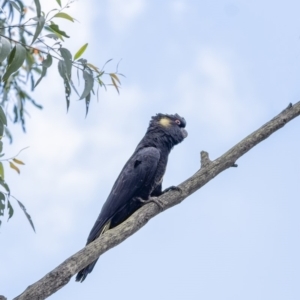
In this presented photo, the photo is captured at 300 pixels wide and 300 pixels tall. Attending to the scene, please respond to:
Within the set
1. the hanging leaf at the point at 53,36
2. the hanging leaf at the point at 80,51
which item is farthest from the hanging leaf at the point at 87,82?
the hanging leaf at the point at 53,36

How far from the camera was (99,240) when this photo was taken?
10.5 feet

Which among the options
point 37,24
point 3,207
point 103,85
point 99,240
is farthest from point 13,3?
point 99,240

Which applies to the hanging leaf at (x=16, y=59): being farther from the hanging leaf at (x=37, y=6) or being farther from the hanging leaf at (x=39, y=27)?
the hanging leaf at (x=37, y=6)

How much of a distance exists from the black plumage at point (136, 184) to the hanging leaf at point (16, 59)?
1168 mm

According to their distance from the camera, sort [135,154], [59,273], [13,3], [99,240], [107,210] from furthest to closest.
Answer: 1. [135,154]
2. [107,210]
3. [13,3]
4. [99,240]
5. [59,273]

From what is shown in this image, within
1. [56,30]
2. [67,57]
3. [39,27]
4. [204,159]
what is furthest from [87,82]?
[204,159]

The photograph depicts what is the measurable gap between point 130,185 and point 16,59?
1.26 meters

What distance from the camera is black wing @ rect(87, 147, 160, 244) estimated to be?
413 centimetres

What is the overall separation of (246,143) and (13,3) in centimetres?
124

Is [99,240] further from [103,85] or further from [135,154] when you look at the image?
[135,154]

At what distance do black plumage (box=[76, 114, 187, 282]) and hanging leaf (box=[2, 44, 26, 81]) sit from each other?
1.17m

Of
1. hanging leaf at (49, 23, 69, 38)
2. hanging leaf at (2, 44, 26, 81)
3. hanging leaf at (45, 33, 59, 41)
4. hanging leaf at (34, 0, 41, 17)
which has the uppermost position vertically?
hanging leaf at (34, 0, 41, 17)

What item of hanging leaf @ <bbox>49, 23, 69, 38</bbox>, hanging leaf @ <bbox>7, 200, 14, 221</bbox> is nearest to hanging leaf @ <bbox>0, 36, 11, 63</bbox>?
hanging leaf @ <bbox>49, 23, 69, 38</bbox>

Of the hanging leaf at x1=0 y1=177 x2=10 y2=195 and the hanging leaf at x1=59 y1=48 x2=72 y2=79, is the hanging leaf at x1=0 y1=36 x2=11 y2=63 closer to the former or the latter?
the hanging leaf at x1=59 y1=48 x2=72 y2=79
